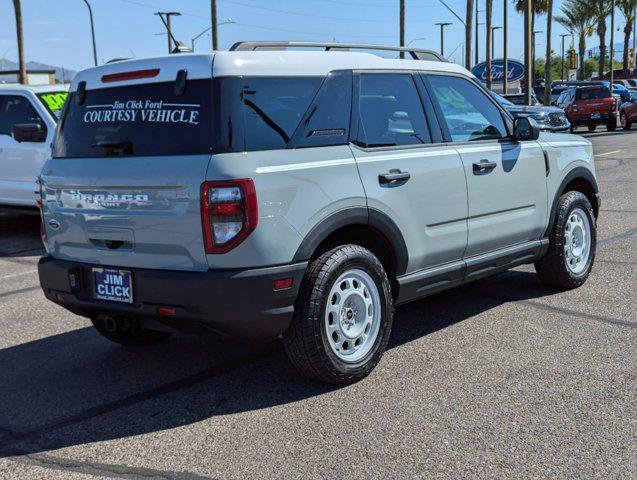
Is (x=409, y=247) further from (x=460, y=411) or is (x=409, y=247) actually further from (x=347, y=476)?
(x=347, y=476)

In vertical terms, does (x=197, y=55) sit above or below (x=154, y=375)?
above

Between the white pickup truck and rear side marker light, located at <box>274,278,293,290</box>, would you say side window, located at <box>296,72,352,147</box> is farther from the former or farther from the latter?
the white pickup truck

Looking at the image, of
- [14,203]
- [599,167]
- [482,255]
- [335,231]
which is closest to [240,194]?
[335,231]

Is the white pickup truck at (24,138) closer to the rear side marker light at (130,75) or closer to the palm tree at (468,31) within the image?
the rear side marker light at (130,75)

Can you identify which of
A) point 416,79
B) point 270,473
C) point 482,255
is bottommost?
point 270,473

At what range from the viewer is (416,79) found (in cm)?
538

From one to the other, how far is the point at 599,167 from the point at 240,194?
15.1 m

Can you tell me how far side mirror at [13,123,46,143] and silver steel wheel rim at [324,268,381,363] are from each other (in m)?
6.68

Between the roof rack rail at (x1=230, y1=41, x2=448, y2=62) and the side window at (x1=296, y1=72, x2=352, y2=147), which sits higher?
the roof rack rail at (x1=230, y1=41, x2=448, y2=62)

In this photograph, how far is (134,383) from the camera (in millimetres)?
4902

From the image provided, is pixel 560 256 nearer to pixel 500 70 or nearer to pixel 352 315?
pixel 352 315

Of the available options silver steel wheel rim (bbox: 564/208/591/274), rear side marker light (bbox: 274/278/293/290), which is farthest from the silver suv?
silver steel wheel rim (bbox: 564/208/591/274)

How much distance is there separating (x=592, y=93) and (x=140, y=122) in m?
31.3

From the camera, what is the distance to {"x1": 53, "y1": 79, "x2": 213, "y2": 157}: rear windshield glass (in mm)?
4281
